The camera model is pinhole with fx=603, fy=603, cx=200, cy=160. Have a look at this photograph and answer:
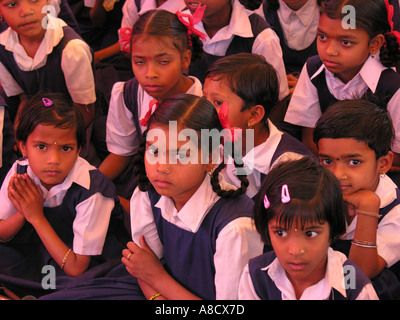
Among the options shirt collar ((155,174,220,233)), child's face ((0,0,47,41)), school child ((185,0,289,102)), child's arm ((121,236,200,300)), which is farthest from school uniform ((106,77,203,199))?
shirt collar ((155,174,220,233))

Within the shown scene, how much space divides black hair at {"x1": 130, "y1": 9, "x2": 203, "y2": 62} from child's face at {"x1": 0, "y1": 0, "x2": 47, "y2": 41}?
401 mm

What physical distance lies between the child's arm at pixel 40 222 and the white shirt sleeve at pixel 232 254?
0.43 meters

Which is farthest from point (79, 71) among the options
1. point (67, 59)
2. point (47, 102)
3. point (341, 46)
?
point (341, 46)

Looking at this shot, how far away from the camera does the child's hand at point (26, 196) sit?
1605 mm

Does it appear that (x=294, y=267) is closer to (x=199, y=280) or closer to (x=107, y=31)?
(x=199, y=280)

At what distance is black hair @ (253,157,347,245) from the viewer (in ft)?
3.82

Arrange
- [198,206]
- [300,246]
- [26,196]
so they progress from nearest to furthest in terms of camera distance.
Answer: [300,246] → [198,206] → [26,196]

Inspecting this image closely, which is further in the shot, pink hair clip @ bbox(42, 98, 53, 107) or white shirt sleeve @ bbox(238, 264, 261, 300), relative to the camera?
pink hair clip @ bbox(42, 98, 53, 107)

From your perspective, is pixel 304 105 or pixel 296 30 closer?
pixel 304 105

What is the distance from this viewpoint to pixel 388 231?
4.74 feet

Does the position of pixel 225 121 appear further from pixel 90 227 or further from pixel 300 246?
pixel 90 227

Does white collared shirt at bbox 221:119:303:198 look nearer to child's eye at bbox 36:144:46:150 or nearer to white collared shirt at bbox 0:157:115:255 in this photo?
white collared shirt at bbox 0:157:115:255

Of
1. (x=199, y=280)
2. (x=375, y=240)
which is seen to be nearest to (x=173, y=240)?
(x=199, y=280)

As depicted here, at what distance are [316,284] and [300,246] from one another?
0.11m
